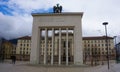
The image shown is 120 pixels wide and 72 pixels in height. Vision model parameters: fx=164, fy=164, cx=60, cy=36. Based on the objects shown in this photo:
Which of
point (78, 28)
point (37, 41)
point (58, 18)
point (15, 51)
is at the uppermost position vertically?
point (58, 18)

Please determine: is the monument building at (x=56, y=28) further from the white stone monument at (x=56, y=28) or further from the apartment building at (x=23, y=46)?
the apartment building at (x=23, y=46)

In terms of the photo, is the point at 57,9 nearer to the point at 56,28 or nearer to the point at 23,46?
the point at 56,28

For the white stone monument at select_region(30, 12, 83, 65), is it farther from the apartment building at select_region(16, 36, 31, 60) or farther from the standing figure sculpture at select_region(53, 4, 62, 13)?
the apartment building at select_region(16, 36, 31, 60)

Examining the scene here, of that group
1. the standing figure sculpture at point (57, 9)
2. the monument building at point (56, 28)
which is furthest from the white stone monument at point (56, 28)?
the standing figure sculpture at point (57, 9)

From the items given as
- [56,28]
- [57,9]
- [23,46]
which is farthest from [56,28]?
[23,46]

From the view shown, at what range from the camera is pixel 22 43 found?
10275cm

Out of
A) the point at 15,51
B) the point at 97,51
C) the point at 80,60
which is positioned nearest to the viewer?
the point at 80,60

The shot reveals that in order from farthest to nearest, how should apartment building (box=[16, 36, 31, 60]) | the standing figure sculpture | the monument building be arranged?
apartment building (box=[16, 36, 31, 60]) < the standing figure sculpture < the monument building

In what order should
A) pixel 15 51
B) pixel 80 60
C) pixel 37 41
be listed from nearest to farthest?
pixel 80 60 < pixel 37 41 < pixel 15 51

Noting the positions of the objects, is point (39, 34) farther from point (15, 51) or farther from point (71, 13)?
point (15, 51)

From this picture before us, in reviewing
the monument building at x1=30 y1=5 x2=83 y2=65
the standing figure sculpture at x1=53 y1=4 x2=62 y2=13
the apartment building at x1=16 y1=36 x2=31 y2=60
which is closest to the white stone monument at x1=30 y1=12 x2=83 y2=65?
the monument building at x1=30 y1=5 x2=83 y2=65

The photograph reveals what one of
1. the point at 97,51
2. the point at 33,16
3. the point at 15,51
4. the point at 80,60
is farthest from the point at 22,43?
the point at 80,60

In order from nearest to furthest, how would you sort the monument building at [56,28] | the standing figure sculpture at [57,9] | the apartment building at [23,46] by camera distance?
the monument building at [56,28] → the standing figure sculpture at [57,9] → the apartment building at [23,46]

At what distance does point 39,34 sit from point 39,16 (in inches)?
178
